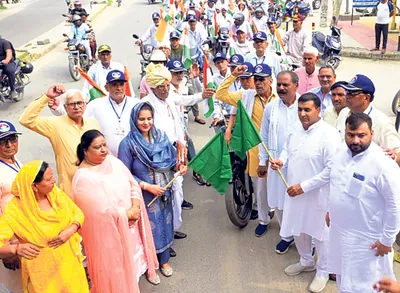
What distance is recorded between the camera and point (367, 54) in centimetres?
1409

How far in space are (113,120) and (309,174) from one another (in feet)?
6.75

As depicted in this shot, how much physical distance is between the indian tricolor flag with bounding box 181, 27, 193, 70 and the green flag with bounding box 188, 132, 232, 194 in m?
4.56

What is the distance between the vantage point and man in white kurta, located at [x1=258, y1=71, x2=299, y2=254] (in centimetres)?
436

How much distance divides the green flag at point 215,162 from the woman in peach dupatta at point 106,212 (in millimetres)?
1004

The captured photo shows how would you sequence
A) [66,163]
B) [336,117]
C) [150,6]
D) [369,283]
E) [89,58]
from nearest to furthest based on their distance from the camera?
1. [369,283]
2. [66,163]
3. [336,117]
4. [89,58]
5. [150,6]

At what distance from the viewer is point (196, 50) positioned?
33.4 feet

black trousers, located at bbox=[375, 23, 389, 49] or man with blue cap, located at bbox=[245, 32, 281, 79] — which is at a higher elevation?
man with blue cap, located at bbox=[245, 32, 281, 79]

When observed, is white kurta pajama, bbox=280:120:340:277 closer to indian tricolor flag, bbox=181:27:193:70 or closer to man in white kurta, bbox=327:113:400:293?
man in white kurta, bbox=327:113:400:293

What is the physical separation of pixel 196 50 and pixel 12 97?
4.27 m

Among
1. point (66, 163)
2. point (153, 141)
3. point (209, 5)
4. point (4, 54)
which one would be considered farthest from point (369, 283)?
point (209, 5)

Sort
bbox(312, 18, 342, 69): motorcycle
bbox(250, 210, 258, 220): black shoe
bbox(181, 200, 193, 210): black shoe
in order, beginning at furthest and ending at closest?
bbox(312, 18, 342, 69): motorcycle
bbox(181, 200, 193, 210): black shoe
bbox(250, 210, 258, 220): black shoe

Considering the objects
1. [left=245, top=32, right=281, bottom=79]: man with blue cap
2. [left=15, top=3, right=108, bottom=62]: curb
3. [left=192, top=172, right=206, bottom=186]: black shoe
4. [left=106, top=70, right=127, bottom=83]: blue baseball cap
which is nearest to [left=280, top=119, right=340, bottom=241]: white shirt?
[left=106, top=70, right=127, bottom=83]: blue baseball cap

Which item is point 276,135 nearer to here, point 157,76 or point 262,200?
point 262,200

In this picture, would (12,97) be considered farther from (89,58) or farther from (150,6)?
(150,6)
